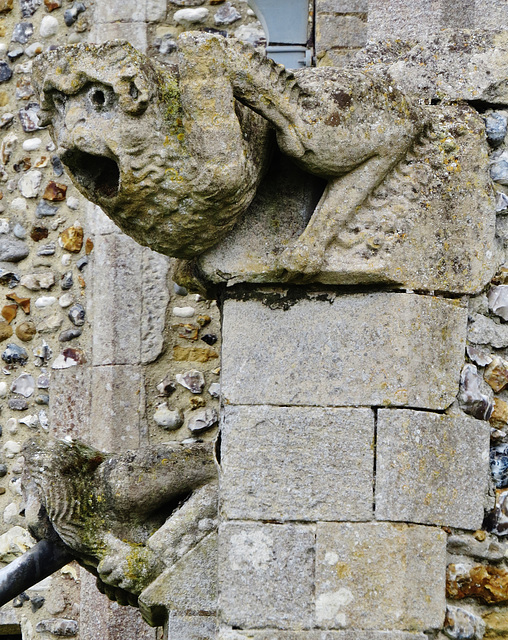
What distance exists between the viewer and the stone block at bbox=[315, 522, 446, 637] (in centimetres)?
318

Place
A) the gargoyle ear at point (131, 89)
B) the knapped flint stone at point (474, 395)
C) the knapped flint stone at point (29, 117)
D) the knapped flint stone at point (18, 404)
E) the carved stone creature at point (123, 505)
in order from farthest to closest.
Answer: the knapped flint stone at point (29, 117)
the knapped flint stone at point (18, 404)
the carved stone creature at point (123, 505)
the knapped flint stone at point (474, 395)
the gargoyle ear at point (131, 89)

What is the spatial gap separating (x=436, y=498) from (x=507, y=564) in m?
0.35

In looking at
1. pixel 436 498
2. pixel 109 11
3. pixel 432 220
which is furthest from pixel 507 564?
pixel 109 11

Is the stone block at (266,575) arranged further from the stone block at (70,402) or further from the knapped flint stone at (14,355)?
the knapped flint stone at (14,355)

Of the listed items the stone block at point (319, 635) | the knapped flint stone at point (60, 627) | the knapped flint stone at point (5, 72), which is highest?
the knapped flint stone at point (5, 72)

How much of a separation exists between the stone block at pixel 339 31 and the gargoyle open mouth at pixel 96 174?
71.8 inches

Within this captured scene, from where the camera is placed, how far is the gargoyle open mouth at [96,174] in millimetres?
3154

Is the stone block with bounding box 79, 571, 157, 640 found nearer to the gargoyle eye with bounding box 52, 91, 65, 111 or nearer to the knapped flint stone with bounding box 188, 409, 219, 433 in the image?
the knapped flint stone with bounding box 188, 409, 219, 433

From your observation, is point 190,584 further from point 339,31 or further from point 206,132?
point 339,31

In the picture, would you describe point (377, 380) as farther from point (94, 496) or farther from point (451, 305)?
point (94, 496)

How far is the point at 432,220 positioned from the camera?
133 inches

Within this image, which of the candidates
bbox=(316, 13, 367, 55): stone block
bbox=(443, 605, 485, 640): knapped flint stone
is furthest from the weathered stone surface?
bbox=(316, 13, 367, 55): stone block

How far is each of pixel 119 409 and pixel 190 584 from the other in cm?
154

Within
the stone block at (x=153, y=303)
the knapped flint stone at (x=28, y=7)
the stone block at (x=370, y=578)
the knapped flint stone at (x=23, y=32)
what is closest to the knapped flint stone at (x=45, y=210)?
the stone block at (x=153, y=303)
